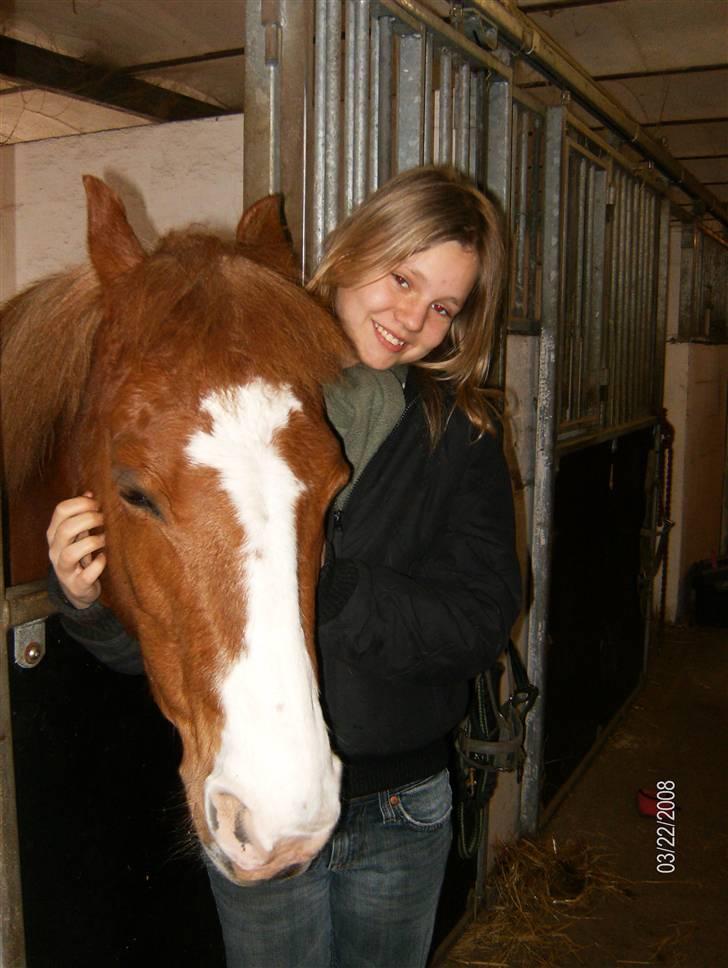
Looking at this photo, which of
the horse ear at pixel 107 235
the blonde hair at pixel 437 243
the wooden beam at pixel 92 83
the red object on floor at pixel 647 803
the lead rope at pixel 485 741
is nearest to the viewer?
the horse ear at pixel 107 235

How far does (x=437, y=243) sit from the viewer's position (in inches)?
53.2

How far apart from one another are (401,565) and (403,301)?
43cm

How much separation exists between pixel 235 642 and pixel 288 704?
9 centimetres

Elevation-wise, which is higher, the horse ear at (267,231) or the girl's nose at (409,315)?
the horse ear at (267,231)

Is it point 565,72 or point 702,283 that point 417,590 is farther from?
point 702,283

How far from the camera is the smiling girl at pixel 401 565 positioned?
128 cm

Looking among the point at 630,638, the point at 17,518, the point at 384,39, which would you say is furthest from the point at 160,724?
the point at 630,638

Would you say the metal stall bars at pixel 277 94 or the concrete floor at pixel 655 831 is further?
the concrete floor at pixel 655 831

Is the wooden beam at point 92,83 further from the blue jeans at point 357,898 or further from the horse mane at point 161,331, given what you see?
the blue jeans at point 357,898

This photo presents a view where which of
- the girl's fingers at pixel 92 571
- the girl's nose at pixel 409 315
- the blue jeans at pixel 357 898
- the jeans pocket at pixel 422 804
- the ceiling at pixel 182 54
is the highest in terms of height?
the ceiling at pixel 182 54

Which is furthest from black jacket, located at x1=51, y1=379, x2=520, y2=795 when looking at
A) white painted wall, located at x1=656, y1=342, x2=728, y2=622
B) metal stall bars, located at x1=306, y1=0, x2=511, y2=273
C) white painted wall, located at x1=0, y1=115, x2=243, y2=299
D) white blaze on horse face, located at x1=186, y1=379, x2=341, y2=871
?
white painted wall, located at x1=656, y1=342, x2=728, y2=622

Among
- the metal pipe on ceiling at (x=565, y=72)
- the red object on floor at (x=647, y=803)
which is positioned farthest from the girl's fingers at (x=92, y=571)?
the red object on floor at (x=647, y=803)
